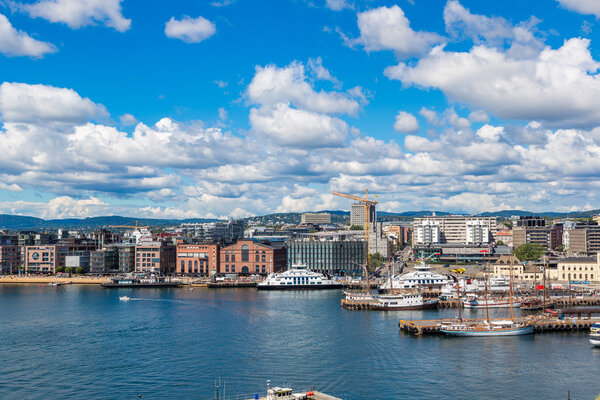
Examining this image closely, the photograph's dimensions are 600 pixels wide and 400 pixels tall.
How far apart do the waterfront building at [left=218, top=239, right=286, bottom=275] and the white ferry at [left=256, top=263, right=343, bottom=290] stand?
12.0 m

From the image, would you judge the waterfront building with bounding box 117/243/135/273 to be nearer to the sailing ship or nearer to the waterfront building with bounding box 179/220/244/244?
the waterfront building with bounding box 179/220/244/244

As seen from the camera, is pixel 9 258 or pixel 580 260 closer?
pixel 580 260

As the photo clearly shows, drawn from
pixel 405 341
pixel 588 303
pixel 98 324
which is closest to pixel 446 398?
pixel 405 341

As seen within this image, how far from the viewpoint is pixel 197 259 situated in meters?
98.6

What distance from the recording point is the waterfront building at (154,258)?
99500 millimetres

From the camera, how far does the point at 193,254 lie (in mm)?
99125

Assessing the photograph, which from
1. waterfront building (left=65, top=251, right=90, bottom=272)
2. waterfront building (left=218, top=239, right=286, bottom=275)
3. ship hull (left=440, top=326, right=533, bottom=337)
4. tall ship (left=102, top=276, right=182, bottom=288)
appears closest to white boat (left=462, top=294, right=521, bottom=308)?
ship hull (left=440, top=326, right=533, bottom=337)

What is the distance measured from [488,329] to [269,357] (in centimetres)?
1778

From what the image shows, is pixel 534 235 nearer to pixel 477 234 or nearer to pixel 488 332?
pixel 477 234

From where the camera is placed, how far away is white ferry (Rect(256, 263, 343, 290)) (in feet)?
266

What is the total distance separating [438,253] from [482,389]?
8972 centimetres

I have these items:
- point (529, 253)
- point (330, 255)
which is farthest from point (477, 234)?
point (330, 255)

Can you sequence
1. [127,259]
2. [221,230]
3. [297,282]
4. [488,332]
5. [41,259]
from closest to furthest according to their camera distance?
1. [488,332]
2. [297,282]
3. [127,259]
4. [41,259]
5. [221,230]

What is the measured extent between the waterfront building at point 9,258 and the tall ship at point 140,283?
92.4ft
